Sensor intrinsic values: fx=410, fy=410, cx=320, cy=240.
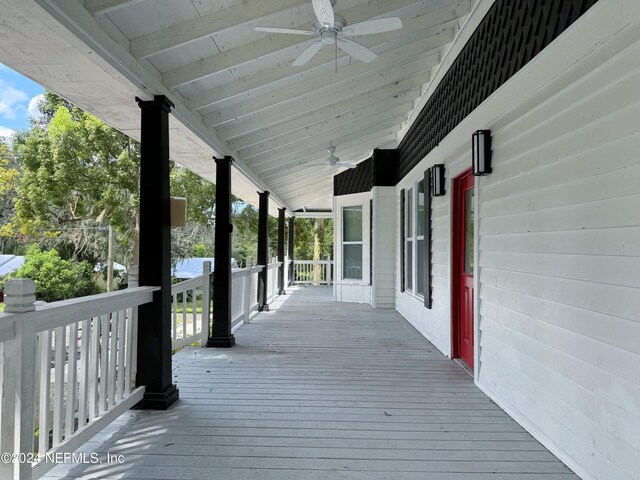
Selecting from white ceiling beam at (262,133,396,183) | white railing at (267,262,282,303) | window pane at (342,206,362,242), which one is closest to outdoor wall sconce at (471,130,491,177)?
white ceiling beam at (262,133,396,183)

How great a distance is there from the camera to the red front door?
4011 mm

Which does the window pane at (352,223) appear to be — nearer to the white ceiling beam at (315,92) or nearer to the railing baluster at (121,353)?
the white ceiling beam at (315,92)

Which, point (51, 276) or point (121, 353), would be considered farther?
point (51, 276)

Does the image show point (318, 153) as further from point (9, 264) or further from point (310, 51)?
point (9, 264)

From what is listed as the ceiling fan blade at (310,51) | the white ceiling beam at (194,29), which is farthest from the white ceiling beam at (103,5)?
the ceiling fan blade at (310,51)

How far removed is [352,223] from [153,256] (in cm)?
614

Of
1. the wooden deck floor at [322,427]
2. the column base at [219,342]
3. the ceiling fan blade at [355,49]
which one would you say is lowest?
the wooden deck floor at [322,427]

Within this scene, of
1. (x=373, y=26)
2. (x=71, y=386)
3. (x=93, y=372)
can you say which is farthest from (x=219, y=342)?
(x=373, y=26)

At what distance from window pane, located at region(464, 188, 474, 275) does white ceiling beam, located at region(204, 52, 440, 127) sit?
1.62 m

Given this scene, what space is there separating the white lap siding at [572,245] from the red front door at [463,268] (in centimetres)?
70

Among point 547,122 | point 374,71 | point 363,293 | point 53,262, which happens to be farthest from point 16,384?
point 53,262

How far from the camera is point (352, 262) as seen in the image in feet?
29.1

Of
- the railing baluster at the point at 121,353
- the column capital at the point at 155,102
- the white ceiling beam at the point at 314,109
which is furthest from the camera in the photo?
the white ceiling beam at the point at 314,109

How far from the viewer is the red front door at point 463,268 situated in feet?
13.2
